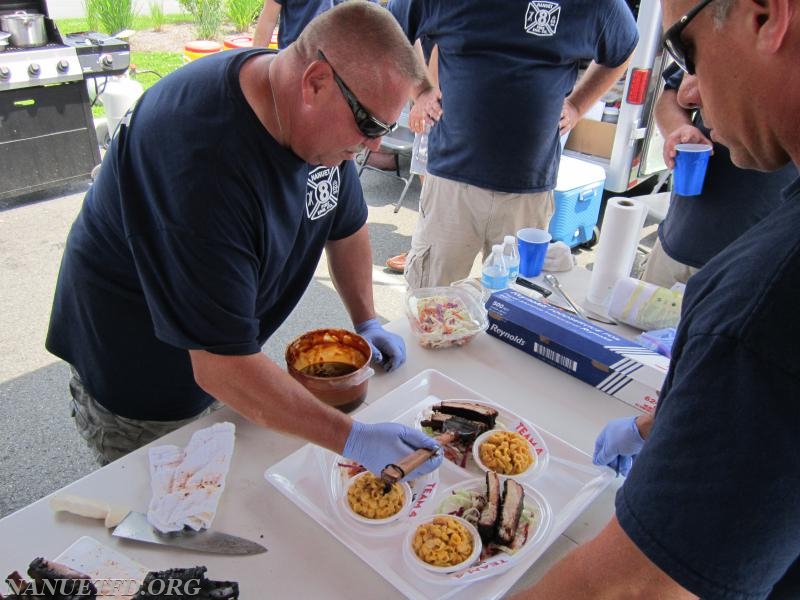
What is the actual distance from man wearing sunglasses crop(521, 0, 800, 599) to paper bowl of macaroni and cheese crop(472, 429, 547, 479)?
1.86 feet

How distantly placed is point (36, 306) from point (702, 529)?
13.9 ft

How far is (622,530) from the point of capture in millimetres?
777

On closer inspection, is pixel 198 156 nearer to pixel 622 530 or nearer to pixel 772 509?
pixel 622 530

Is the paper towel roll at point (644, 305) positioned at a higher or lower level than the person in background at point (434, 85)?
lower

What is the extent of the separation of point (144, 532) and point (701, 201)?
2194mm

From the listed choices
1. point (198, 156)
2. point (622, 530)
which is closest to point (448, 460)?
point (622, 530)

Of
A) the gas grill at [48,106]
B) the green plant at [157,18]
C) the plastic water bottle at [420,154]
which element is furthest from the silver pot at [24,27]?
the green plant at [157,18]

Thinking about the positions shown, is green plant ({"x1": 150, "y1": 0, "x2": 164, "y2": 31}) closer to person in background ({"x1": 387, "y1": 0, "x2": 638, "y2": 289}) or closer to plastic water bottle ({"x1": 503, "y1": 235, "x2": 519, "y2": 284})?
person in background ({"x1": 387, "y1": 0, "x2": 638, "y2": 289})

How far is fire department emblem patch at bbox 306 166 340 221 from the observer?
158cm

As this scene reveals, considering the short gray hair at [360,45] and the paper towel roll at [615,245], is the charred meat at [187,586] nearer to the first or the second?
the short gray hair at [360,45]

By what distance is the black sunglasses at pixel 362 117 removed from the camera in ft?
4.33

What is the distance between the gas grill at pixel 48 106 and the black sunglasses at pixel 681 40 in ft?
17.5

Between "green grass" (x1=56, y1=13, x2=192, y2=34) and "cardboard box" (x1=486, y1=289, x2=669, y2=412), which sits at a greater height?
"green grass" (x1=56, y1=13, x2=192, y2=34)

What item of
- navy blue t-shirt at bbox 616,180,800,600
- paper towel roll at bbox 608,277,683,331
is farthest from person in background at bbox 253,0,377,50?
navy blue t-shirt at bbox 616,180,800,600
